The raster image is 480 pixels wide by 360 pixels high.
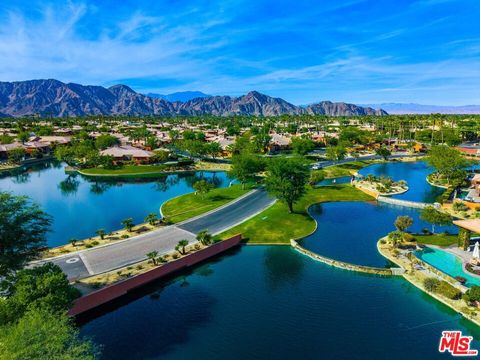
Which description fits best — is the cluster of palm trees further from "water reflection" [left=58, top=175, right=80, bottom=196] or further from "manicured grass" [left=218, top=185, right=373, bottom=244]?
"water reflection" [left=58, top=175, right=80, bottom=196]

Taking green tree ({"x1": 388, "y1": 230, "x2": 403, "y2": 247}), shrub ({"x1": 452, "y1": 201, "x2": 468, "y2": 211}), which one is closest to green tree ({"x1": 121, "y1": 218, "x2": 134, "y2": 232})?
green tree ({"x1": 388, "y1": 230, "x2": 403, "y2": 247})

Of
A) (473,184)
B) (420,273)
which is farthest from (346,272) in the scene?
(473,184)

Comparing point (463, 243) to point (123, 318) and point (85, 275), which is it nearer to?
point (123, 318)

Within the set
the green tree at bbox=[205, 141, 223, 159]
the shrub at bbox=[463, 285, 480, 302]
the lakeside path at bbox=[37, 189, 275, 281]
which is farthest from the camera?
the green tree at bbox=[205, 141, 223, 159]

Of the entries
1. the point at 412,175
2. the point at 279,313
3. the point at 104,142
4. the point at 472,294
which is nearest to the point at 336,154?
the point at 412,175

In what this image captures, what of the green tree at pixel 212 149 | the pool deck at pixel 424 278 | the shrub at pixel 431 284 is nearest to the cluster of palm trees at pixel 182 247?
the pool deck at pixel 424 278
